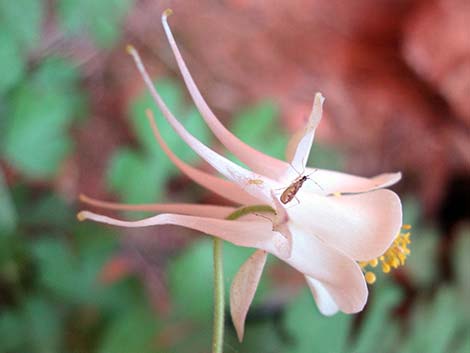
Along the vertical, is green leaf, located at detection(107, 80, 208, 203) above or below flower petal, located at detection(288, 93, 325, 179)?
below

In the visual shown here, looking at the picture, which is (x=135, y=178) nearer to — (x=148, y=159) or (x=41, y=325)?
(x=148, y=159)

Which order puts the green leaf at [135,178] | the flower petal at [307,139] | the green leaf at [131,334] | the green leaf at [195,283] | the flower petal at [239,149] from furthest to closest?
the green leaf at [135,178] → the green leaf at [195,283] → the green leaf at [131,334] → the flower petal at [239,149] → the flower petal at [307,139]

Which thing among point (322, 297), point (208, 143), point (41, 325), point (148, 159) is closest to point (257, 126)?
point (208, 143)

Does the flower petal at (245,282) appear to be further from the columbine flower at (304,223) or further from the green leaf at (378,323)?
the green leaf at (378,323)

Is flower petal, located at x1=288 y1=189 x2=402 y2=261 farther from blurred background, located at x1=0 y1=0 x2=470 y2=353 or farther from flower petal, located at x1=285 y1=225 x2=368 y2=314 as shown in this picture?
blurred background, located at x1=0 y1=0 x2=470 y2=353

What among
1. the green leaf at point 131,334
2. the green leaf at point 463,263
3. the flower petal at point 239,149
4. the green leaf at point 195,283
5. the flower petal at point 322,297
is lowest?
the green leaf at point 131,334

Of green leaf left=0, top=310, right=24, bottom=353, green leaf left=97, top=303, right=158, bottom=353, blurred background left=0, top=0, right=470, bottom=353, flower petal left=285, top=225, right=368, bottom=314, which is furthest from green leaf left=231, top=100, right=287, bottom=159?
flower petal left=285, top=225, right=368, bottom=314

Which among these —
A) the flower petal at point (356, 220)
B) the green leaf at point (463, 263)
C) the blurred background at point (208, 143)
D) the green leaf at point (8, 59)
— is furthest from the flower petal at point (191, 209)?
the green leaf at point (463, 263)

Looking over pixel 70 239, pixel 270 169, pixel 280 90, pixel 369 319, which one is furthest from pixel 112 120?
pixel 270 169
